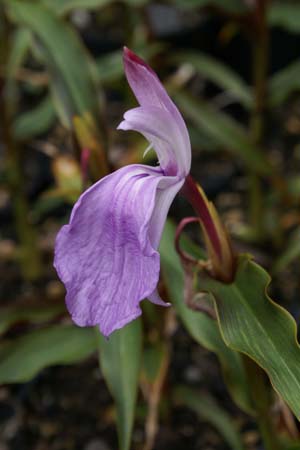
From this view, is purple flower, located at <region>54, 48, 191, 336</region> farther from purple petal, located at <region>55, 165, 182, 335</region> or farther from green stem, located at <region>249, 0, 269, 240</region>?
green stem, located at <region>249, 0, 269, 240</region>

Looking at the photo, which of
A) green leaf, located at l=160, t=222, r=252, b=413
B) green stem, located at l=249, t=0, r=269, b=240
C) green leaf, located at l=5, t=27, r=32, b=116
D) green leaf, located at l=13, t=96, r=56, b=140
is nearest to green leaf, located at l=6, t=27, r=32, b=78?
green leaf, located at l=5, t=27, r=32, b=116

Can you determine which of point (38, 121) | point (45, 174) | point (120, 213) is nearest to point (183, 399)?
point (38, 121)

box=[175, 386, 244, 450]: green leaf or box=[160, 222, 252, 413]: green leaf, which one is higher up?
box=[160, 222, 252, 413]: green leaf

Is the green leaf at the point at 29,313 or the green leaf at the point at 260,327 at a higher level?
the green leaf at the point at 260,327

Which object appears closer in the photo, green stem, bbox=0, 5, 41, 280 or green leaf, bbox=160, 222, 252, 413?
green leaf, bbox=160, 222, 252, 413

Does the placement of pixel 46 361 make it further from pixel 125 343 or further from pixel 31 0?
pixel 31 0

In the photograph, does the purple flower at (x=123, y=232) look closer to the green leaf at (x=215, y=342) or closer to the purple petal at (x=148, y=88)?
the purple petal at (x=148, y=88)

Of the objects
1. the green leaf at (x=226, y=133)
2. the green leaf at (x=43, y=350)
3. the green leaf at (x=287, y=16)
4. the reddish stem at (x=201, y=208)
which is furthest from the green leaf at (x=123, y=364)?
the green leaf at (x=287, y=16)
